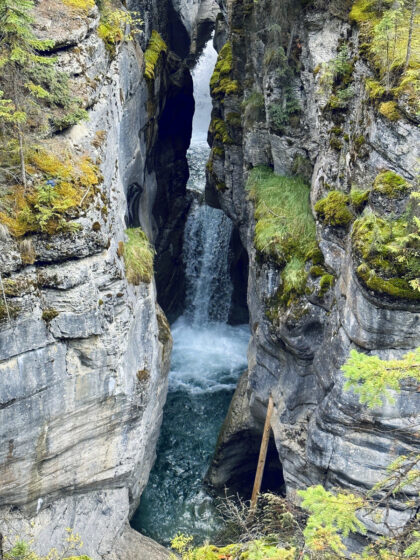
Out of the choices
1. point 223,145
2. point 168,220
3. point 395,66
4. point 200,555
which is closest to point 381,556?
point 200,555

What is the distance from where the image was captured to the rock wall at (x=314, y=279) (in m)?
10.6

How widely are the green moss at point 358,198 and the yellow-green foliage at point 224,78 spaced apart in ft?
29.8

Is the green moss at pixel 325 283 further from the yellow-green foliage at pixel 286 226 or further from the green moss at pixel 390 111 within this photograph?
the green moss at pixel 390 111

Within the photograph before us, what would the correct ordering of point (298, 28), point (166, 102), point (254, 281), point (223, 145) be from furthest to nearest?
point (166, 102) < point (223, 145) < point (254, 281) < point (298, 28)

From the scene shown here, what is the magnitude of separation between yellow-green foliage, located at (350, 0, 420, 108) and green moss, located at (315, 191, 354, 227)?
245cm

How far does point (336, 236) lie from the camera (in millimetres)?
12398

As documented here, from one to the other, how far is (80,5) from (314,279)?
29.4 feet

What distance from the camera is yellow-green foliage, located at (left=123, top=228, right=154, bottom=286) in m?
12.8

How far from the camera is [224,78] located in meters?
19.9

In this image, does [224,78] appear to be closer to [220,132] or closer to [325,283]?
[220,132]

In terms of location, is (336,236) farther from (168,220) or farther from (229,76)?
(168,220)

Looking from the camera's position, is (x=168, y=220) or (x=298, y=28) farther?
(x=168, y=220)

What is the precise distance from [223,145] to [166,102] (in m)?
6.24

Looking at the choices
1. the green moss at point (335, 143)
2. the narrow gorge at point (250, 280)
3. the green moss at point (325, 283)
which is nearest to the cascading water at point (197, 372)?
the narrow gorge at point (250, 280)
